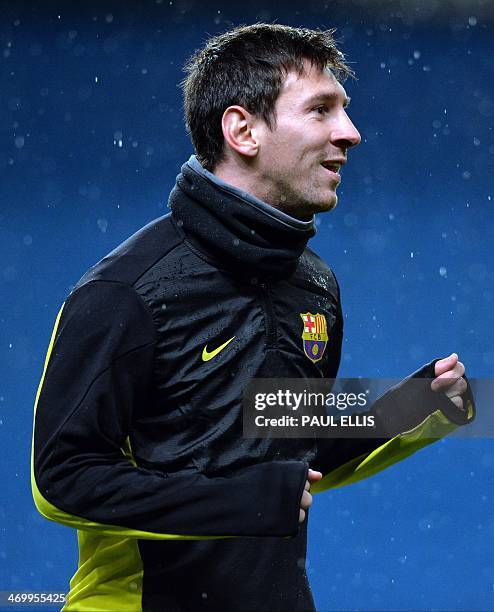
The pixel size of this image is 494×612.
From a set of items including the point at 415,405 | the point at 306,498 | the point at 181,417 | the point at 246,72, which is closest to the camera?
the point at 306,498

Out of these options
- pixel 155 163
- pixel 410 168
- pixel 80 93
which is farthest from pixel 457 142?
pixel 80 93

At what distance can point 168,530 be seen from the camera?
1.03 metres

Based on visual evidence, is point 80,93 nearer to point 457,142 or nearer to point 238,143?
point 457,142

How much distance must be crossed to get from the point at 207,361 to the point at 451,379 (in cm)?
37

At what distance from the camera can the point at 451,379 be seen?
52.3 inches

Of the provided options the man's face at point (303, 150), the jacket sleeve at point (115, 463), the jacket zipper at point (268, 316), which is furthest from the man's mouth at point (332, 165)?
the jacket sleeve at point (115, 463)

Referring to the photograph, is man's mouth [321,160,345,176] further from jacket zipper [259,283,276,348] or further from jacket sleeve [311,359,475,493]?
jacket sleeve [311,359,475,493]

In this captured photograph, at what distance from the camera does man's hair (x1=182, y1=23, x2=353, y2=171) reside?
123cm

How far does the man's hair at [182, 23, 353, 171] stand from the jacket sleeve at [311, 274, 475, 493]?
1.07 ft

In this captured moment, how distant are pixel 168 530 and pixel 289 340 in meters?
0.30

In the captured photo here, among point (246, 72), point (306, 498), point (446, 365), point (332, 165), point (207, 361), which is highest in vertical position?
point (246, 72)

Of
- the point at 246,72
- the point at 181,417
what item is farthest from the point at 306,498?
the point at 246,72

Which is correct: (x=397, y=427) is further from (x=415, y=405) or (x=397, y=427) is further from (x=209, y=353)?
(x=209, y=353)

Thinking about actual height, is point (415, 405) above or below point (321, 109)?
below
